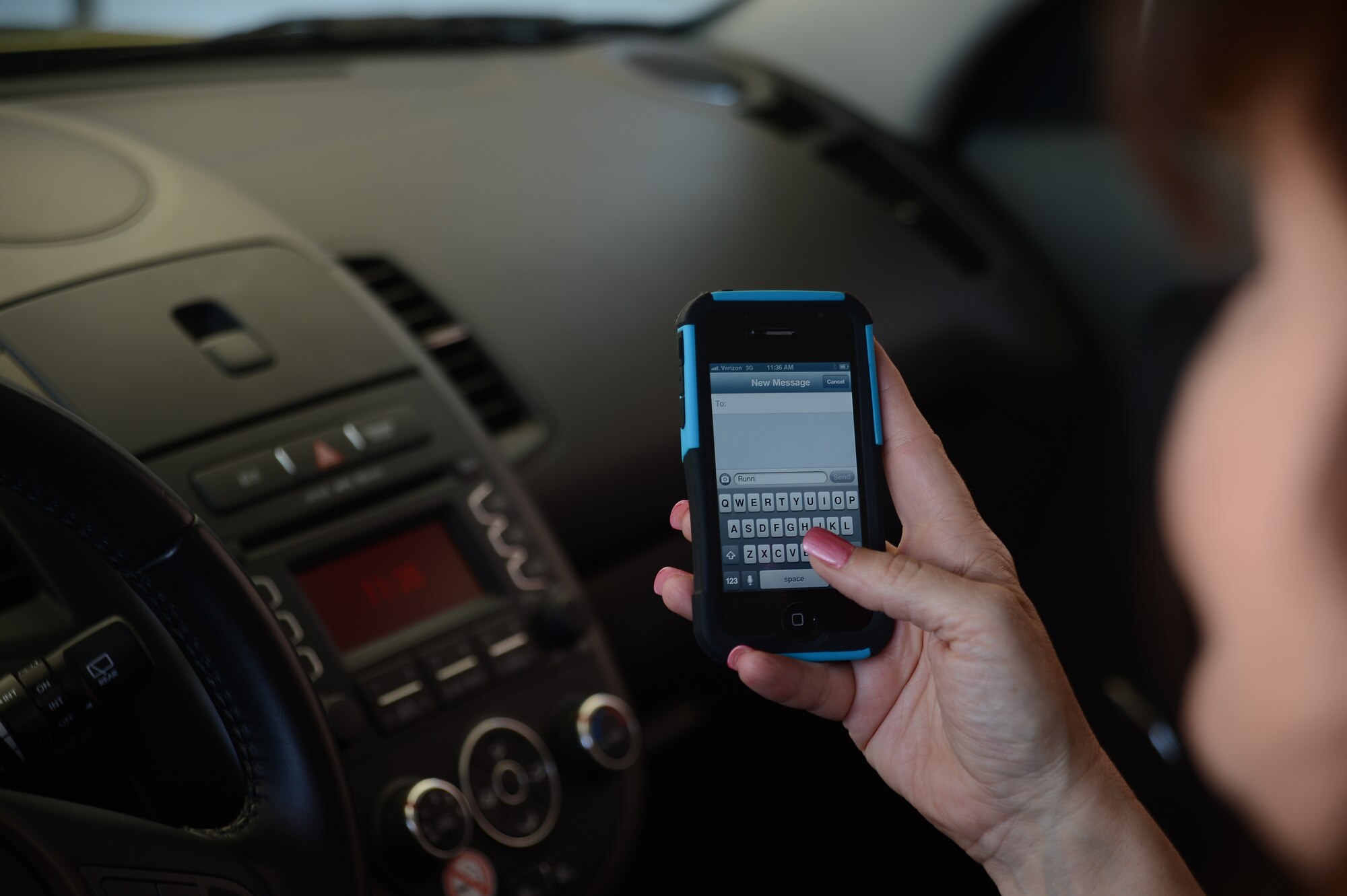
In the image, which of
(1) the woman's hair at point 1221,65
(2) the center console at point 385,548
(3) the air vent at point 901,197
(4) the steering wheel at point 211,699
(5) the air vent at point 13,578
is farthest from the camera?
(3) the air vent at point 901,197

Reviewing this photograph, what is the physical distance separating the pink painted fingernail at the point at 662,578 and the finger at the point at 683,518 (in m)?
0.03

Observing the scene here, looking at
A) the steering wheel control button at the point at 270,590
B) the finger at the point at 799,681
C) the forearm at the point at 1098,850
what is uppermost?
the finger at the point at 799,681

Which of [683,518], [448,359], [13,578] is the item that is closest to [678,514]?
[683,518]

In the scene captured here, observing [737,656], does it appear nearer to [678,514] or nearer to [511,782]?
[678,514]

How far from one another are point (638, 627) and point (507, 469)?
0.16m

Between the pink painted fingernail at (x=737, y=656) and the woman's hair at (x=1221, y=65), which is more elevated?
the woman's hair at (x=1221, y=65)

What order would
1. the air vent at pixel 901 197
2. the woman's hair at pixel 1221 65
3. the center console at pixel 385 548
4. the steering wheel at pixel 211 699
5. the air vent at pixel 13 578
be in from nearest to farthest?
the steering wheel at pixel 211 699, the air vent at pixel 13 578, the center console at pixel 385 548, the woman's hair at pixel 1221 65, the air vent at pixel 901 197

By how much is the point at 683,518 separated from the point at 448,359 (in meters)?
0.49

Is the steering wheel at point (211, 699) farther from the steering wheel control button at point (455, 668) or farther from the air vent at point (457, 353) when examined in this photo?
the air vent at point (457, 353)

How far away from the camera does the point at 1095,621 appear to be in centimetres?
96

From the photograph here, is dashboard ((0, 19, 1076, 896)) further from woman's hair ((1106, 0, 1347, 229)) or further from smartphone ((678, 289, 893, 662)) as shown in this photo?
woman's hair ((1106, 0, 1347, 229))

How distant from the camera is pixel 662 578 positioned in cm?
59

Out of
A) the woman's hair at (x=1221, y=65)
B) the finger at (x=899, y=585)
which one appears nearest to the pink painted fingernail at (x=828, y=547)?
the finger at (x=899, y=585)

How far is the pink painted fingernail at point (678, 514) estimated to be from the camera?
1.75ft
